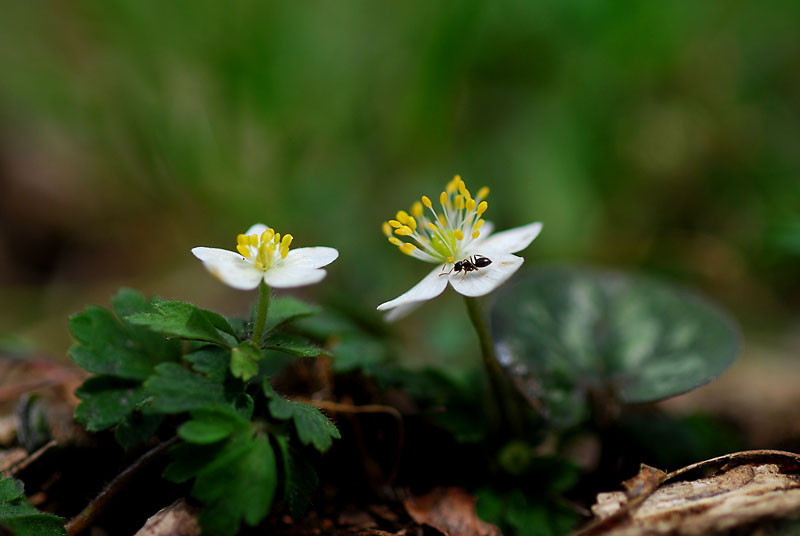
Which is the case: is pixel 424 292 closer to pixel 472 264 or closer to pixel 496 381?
pixel 472 264

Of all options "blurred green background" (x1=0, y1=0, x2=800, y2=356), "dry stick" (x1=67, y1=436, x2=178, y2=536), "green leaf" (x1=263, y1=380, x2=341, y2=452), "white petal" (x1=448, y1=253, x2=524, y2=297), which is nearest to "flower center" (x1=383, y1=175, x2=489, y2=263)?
"white petal" (x1=448, y1=253, x2=524, y2=297)

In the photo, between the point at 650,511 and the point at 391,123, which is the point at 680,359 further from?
the point at 391,123

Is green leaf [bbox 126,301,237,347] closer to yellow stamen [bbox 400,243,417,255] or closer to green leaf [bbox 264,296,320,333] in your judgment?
green leaf [bbox 264,296,320,333]

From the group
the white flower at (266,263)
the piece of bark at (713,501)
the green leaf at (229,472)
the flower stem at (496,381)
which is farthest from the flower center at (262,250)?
the piece of bark at (713,501)

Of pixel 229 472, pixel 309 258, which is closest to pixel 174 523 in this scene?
pixel 229 472

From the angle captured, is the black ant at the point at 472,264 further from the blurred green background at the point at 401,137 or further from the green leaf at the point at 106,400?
the blurred green background at the point at 401,137

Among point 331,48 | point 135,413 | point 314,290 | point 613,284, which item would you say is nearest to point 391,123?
point 331,48

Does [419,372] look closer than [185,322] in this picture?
No
